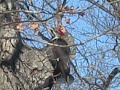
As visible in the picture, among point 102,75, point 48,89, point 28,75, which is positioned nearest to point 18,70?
point 28,75

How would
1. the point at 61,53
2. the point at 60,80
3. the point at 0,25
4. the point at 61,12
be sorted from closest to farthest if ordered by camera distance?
1. the point at 61,12
2. the point at 0,25
3. the point at 61,53
4. the point at 60,80

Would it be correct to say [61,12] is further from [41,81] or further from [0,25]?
[41,81]

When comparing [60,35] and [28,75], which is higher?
[60,35]

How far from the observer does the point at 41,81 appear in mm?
4613

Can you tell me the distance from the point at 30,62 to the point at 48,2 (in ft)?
4.37

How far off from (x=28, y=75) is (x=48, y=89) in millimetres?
355

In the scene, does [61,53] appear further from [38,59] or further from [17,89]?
[17,89]

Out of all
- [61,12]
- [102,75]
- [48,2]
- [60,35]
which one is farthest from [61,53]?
[102,75]

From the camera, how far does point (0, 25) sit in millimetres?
4090

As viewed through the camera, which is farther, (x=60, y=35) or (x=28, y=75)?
(x=28, y=75)

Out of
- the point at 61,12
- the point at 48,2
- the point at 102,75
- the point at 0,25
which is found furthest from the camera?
the point at 102,75

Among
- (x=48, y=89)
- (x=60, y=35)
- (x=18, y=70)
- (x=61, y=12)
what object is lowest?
(x=48, y=89)

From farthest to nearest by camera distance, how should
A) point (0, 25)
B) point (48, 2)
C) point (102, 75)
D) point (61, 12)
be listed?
point (102, 75) → point (48, 2) → point (0, 25) → point (61, 12)

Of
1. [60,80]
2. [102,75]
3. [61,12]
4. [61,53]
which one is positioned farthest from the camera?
[102,75]
